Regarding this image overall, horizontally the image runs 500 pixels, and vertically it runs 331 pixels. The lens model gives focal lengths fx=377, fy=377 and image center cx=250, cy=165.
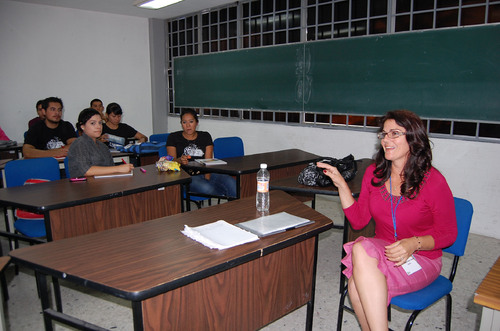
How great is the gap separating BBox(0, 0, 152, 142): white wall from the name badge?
6408mm

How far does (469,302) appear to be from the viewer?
2604 millimetres

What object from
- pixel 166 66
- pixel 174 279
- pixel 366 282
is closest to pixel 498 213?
pixel 366 282

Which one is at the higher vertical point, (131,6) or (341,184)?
(131,6)

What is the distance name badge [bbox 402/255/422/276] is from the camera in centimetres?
175

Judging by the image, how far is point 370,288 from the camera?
168 cm

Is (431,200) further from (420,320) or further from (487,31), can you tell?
(487,31)

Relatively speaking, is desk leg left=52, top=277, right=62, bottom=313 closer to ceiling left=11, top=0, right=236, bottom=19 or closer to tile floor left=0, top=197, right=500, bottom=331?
tile floor left=0, top=197, right=500, bottom=331

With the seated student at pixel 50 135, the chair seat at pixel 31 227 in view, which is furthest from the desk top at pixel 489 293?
the seated student at pixel 50 135

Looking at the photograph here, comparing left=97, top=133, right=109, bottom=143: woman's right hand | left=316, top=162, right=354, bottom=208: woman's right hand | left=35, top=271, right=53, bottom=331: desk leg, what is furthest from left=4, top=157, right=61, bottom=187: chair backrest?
left=316, top=162, right=354, bottom=208: woman's right hand

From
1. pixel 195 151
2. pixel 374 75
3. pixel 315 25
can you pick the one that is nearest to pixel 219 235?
pixel 195 151

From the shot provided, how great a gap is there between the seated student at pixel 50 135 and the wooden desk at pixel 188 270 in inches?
110

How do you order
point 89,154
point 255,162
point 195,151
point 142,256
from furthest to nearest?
point 195,151
point 255,162
point 89,154
point 142,256

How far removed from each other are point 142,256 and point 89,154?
6.19 ft

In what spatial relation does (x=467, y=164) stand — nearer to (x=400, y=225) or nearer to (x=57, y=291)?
(x=400, y=225)
